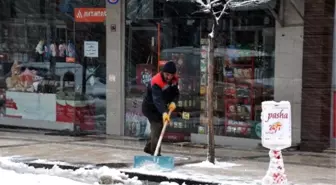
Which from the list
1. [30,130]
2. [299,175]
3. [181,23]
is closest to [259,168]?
[299,175]

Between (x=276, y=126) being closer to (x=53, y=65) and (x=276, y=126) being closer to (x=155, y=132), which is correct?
(x=155, y=132)

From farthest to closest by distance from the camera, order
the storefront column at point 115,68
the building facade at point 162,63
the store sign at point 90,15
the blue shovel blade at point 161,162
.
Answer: the store sign at point 90,15
the storefront column at point 115,68
the building facade at point 162,63
the blue shovel blade at point 161,162

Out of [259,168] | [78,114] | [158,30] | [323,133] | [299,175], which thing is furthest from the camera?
[78,114]

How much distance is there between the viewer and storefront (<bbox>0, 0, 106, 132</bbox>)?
50.2ft

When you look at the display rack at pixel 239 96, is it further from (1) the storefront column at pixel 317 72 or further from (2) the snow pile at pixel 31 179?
(2) the snow pile at pixel 31 179

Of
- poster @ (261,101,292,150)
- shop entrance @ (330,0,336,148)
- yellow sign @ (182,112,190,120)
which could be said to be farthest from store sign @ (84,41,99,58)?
poster @ (261,101,292,150)

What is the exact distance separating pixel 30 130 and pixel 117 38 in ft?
11.4

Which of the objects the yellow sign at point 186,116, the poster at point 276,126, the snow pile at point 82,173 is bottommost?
the snow pile at point 82,173

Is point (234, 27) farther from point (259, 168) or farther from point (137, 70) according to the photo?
point (259, 168)

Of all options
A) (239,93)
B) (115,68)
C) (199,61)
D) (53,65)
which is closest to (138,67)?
(115,68)

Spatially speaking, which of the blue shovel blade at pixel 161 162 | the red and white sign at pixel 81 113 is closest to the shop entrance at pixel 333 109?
the blue shovel blade at pixel 161 162

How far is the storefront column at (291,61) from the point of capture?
40.4ft

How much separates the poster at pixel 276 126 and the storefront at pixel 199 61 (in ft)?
14.3

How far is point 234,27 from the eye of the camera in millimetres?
13258
